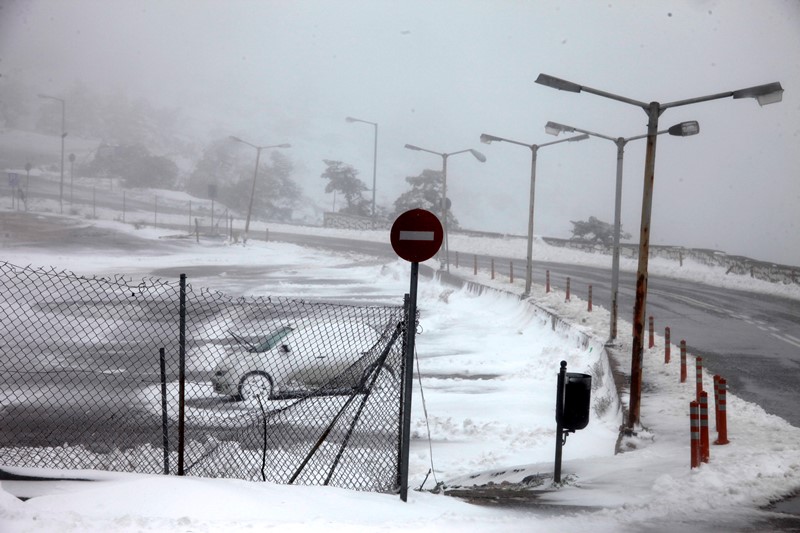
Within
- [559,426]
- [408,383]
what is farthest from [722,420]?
[408,383]

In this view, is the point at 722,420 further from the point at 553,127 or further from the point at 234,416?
the point at 553,127

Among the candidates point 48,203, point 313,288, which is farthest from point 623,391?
point 48,203

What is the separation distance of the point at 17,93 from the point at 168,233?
101805 mm

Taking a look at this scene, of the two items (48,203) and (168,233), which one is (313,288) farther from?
(48,203)

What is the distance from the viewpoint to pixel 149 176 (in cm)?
9412

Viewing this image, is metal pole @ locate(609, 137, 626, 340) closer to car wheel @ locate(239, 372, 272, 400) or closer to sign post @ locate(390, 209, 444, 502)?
car wheel @ locate(239, 372, 272, 400)

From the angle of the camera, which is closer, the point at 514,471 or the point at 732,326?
the point at 514,471

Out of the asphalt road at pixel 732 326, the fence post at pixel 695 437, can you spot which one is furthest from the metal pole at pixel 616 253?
the fence post at pixel 695 437

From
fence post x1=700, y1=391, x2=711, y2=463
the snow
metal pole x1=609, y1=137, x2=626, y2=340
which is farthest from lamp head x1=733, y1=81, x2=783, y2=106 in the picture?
metal pole x1=609, y1=137, x2=626, y2=340

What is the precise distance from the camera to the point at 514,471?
9.10m

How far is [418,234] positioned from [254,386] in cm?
537

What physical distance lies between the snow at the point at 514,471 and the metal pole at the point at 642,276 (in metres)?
0.42

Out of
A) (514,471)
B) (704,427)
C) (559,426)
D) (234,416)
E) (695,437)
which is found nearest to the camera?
(695,437)

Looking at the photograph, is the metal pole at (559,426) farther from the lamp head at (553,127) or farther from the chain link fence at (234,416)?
the lamp head at (553,127)
